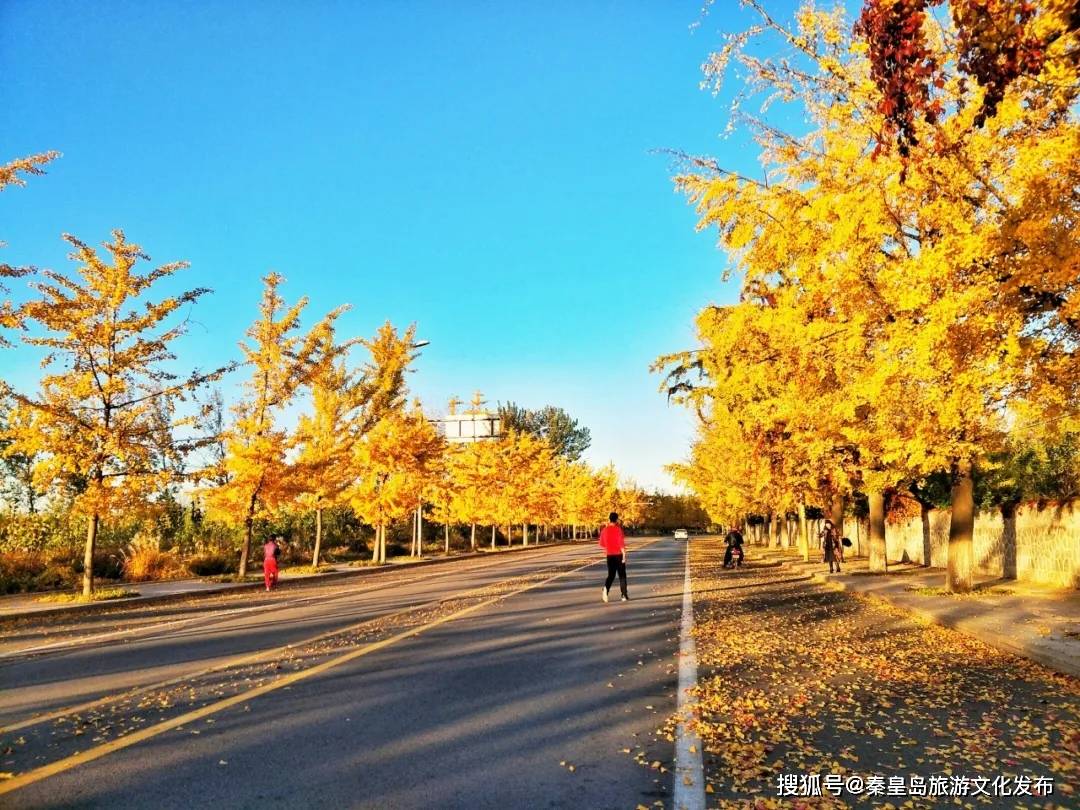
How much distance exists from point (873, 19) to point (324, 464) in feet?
76.1

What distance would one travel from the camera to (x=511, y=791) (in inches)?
174

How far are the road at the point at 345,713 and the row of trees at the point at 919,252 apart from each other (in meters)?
4.64

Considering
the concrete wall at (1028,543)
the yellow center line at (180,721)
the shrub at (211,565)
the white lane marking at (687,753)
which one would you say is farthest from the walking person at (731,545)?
the white lane marking at (687,753)

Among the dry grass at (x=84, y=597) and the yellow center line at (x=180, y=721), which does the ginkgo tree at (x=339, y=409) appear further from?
the yellow center line at (x=180, y=721)

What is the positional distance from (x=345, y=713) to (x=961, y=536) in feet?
47.9

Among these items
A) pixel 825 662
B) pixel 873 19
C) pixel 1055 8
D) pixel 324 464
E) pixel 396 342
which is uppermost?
pixel 396 342

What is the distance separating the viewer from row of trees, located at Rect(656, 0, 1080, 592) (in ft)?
25.2

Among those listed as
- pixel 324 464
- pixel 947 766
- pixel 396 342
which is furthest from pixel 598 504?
pixel 947 766

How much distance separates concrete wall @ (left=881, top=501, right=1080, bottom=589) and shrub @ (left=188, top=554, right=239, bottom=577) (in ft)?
81.3

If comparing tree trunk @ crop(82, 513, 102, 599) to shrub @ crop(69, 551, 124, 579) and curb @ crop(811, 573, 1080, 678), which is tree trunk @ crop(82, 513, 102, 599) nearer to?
shrub @ crop(69, 551, 124, 579)

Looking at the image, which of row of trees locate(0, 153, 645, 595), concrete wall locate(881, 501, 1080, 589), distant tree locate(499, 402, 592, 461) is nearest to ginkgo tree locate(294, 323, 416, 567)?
row of trees locate(0, 153, 645, 595)

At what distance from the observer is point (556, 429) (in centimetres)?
11131

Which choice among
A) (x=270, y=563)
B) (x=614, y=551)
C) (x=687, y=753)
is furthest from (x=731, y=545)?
(x=687, y=753)

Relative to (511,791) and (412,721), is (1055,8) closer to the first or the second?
(511,791)
